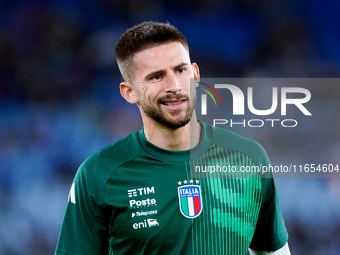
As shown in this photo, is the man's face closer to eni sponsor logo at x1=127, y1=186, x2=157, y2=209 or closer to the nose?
the nose

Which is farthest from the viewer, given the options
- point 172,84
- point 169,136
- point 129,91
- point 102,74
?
point 102,74

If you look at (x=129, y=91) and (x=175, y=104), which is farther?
(x=129, y=91)

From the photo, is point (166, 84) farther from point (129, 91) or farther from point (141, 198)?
point (141, 198)

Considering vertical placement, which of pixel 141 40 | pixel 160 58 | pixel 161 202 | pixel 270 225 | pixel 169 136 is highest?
pixel 141 40

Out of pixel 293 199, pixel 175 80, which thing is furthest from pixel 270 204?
pixel 293 199

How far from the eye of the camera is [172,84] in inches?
82.4

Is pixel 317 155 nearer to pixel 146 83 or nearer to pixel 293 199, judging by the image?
pixel 293 199

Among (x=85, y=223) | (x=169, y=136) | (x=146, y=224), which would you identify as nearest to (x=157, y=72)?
(x=169, y=136)

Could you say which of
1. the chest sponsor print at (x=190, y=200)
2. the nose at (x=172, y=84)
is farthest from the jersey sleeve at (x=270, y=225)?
the nose at (x=172, y=84)

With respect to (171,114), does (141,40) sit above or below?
above

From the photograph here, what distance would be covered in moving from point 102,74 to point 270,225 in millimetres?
3778

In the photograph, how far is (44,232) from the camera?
5.21 meters

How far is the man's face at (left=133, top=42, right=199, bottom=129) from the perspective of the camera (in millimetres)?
2107

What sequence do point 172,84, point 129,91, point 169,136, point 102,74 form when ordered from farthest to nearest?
point 102,74 → point 129,91 → point 169,136 → point 172,84
